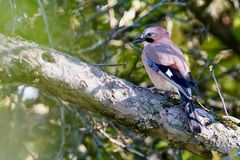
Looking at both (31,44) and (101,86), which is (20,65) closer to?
(31,44)

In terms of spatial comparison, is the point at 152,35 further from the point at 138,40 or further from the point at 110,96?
the point at 110,96

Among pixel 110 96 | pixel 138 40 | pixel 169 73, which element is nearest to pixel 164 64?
pixel 169 73

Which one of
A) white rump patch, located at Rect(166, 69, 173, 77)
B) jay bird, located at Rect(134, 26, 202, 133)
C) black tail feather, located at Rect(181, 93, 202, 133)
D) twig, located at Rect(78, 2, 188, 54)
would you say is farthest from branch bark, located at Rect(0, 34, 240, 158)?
twig, located at Rect(78, 2, 188, 54)

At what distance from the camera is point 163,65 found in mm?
5621

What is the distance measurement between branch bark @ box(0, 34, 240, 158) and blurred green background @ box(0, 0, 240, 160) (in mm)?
1017

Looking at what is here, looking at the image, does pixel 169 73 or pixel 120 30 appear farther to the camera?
pixel 120 30

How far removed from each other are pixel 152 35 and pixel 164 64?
0.76 meters

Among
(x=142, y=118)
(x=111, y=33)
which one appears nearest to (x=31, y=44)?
(x=142, y=118)

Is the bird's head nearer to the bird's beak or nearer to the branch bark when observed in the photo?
the bird's beak

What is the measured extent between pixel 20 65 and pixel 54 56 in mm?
246

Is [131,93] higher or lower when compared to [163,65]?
higher

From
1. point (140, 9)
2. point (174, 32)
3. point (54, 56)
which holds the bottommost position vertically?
point (174, 32)

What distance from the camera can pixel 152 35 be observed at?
6320 mm

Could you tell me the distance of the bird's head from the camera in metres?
6.28
